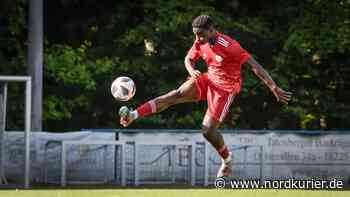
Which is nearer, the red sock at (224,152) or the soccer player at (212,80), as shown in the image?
the soccer player at (212,80)

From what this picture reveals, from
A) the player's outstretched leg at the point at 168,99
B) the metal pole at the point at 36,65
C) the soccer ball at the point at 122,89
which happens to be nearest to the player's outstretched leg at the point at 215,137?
the player's outstretched leg at the point at 168,99

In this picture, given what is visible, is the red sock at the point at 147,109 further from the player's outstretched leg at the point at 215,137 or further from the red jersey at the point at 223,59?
the red jersey at the point at 223,59

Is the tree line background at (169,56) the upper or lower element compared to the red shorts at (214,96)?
upper

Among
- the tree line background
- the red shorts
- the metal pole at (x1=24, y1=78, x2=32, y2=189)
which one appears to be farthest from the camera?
the tree line background

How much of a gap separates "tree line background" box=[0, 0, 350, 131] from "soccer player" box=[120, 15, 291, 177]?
13058mm

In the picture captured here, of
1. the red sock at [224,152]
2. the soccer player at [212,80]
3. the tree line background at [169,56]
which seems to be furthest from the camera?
the tree line background at [169,56]

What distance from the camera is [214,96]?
516 inches

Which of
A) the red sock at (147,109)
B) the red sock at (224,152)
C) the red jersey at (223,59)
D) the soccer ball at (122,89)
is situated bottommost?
the red sock at (224,152)

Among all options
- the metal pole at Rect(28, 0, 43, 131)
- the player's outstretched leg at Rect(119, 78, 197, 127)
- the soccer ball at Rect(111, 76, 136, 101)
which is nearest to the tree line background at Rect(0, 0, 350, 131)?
the metal pole at Rect(28, 0, 43, 131)

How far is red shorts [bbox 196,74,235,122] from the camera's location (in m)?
13.0

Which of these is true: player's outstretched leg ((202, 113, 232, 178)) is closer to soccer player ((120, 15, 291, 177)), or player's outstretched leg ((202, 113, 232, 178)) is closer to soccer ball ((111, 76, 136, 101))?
soccer player ((120, 15, 291, 177))

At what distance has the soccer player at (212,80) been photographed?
502 inches

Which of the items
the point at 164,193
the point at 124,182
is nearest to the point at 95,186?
the point at 124,182

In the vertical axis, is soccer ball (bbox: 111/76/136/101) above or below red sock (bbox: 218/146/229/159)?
above
